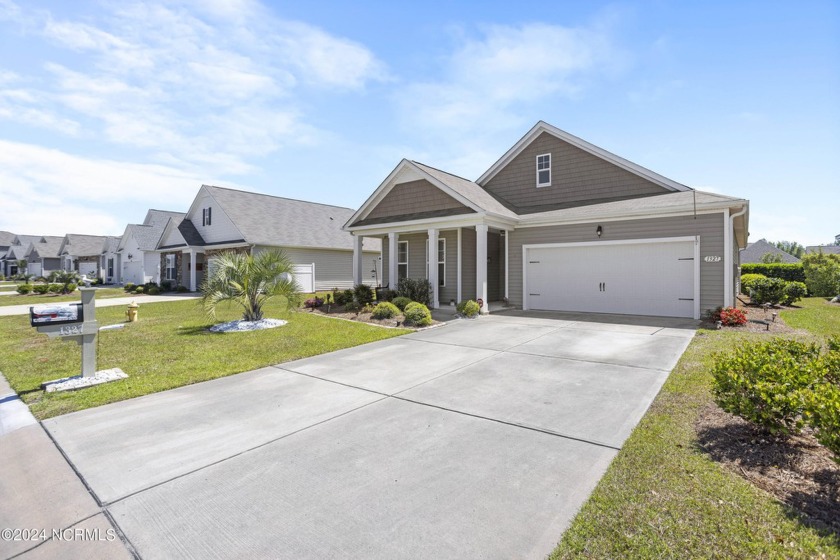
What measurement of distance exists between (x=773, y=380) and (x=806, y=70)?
32.9 feet

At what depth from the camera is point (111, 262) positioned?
3653cm

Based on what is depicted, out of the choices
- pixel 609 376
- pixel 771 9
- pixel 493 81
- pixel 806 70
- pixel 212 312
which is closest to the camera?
pixel 609 376

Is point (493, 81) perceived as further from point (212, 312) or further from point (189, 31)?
point (212, 312)

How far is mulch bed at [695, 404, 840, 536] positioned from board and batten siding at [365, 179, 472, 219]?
10.4m

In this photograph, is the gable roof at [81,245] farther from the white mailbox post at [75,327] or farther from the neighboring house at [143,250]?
the white mailbox post at [75,327]

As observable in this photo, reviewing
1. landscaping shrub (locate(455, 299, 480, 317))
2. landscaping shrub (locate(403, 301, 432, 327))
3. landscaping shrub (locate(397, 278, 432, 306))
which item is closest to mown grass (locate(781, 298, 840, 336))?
landscaping shrub (locate(455, 299, 480, 317))

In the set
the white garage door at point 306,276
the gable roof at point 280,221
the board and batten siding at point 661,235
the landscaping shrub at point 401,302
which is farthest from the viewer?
the white garage door at point 306,276

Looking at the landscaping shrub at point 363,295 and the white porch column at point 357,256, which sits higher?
the white porch column at point 357,256

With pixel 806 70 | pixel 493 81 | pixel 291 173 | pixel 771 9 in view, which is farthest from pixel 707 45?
pixel 291 173

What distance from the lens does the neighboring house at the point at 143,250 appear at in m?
30.5

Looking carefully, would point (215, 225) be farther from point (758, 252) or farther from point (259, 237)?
point (758, 252)

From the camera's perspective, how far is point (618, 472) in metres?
3.16

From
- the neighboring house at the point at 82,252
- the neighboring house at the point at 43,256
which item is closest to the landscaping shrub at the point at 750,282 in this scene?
the neighboring house at the point at 82,252

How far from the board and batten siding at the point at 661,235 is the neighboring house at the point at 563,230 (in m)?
0.03
